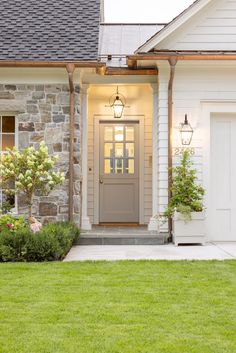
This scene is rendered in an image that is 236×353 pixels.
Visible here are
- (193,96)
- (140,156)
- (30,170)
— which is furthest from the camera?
(140,156)

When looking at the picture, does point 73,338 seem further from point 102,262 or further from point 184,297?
point 102,262

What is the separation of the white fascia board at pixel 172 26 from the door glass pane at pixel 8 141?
9.37 ft

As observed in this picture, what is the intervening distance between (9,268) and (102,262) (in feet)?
4.19

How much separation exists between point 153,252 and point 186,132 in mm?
2434

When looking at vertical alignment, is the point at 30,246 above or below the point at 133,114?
below

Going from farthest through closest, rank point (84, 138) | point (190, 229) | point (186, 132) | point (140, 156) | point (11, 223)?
point (140, 156)
point (84, 138)
point (186, 132)
point (190, 229)
point (11, 223)

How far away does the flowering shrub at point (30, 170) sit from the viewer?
9.98m

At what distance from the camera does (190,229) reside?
1021 centimetres

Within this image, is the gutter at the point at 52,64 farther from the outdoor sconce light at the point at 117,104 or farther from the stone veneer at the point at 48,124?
the outdoor sconce light at the point at 117,104

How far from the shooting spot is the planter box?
33.3 ft

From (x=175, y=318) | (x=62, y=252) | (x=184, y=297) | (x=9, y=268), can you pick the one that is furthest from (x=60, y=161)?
(x=175, y=318)

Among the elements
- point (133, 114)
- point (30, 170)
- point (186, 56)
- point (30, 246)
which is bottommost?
point (30, 246)

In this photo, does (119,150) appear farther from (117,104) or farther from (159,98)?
(159,98)

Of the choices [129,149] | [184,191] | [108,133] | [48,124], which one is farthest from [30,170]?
[129,149]
